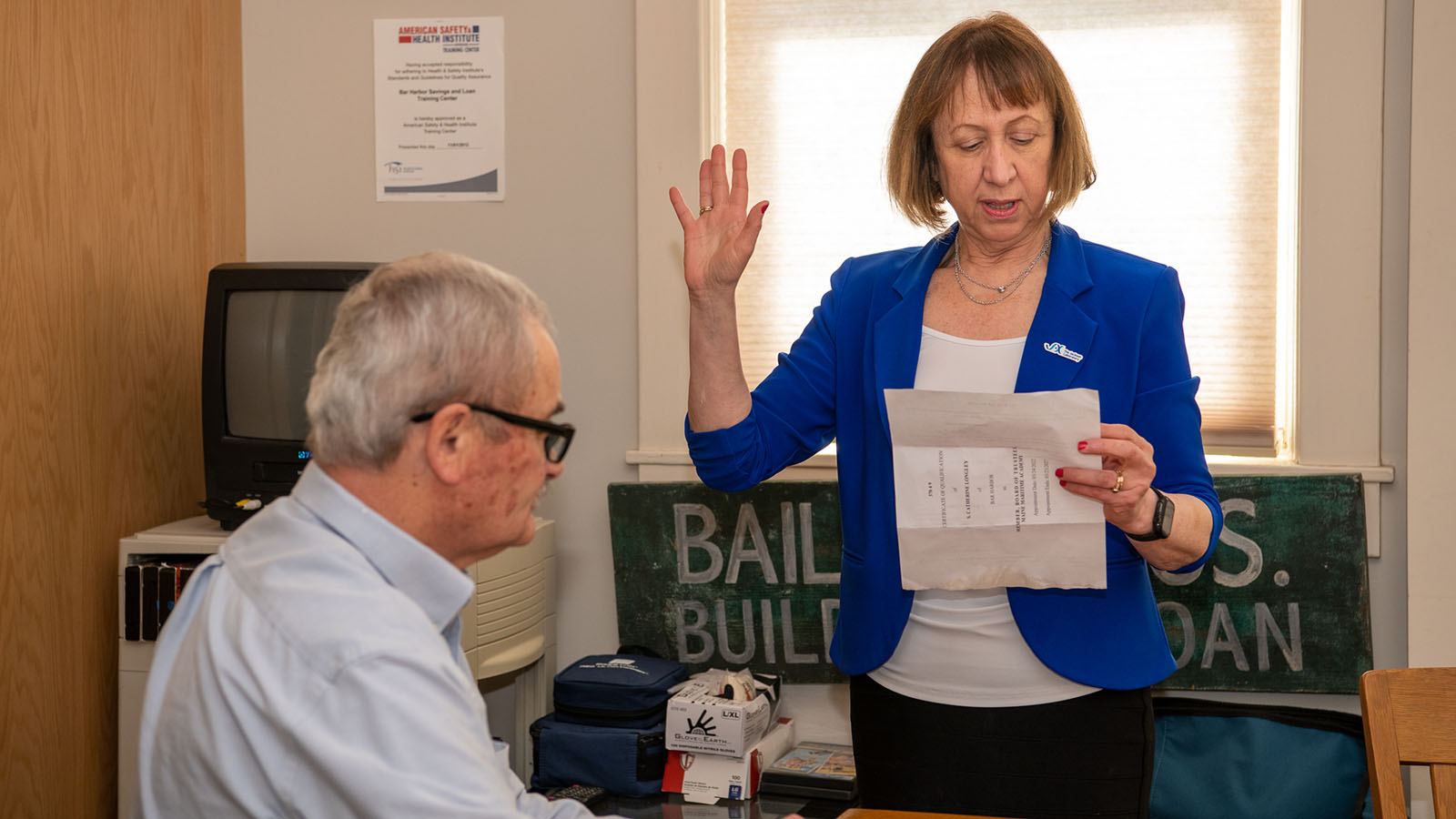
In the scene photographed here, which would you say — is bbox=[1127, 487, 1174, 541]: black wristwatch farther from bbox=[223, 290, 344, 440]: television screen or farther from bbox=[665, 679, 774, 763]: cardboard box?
bbox=[223, 290, 344, 440]: television screen

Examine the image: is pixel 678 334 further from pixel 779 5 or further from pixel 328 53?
pixel 328 53

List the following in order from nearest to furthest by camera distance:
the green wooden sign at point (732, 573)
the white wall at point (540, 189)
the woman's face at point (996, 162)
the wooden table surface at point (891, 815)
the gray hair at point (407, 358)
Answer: the gray hair at point (407, 358) → the wooden table surface at point (891, 815) → the woman's face at point (996, 162) → the green wooden sign at point (732, 573) → the white wall at point (540, 189)

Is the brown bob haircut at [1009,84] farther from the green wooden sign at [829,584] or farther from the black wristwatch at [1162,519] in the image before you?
the green wooden sign at [829,584]

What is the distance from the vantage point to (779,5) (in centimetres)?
300

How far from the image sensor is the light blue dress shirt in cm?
91

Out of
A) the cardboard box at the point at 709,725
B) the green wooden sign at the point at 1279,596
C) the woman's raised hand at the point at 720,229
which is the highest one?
the woman's raised hand at the point at 720,229

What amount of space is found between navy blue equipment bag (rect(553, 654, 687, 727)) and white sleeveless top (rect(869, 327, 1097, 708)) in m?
1.07

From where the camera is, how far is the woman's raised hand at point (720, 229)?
1.73 m

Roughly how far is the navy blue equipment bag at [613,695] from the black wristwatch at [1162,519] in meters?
1.42

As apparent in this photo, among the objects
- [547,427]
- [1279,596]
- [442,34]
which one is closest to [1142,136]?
[1279,596]

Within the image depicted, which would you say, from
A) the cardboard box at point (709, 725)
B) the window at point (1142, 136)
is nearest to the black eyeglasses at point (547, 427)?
the cardboard box at point (709, 725)

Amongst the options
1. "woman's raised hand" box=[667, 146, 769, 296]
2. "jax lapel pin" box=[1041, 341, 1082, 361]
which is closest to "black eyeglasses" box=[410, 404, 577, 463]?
"woman's raised hand" box=[667, 146, 769, 296]

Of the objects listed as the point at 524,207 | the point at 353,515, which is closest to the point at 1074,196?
the point at 353,515

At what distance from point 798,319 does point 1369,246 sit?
52.8 inches
